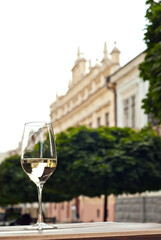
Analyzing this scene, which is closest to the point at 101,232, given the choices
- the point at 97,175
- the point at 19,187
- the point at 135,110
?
the point at 97,175

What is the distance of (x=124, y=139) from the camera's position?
1764 cm

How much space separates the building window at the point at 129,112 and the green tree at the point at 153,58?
15273 mm

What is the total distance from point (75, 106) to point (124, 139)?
19.1 meters

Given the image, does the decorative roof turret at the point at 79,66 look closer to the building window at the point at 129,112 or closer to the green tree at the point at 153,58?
the building window at the point at 129,112

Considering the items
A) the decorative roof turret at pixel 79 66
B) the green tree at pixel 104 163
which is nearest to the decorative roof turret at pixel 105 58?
the decorative roof turret at pixel 79 66

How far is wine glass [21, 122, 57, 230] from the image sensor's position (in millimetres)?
2143

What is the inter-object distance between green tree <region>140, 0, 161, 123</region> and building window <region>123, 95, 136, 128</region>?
50.1ft

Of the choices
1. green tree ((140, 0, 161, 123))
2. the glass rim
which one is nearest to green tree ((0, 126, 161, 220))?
green tree ((140, 0, 161, 123))

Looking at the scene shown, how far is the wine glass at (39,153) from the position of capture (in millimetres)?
2143

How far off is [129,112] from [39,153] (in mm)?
23736

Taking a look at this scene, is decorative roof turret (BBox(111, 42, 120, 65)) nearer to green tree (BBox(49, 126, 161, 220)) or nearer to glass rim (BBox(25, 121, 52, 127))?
green tree (BBox(49, 126, 161, 220))

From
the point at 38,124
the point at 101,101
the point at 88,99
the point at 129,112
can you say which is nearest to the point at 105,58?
the point at 101,101

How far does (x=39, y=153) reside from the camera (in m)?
2.15

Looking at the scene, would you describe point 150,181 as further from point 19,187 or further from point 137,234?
point 137,234
